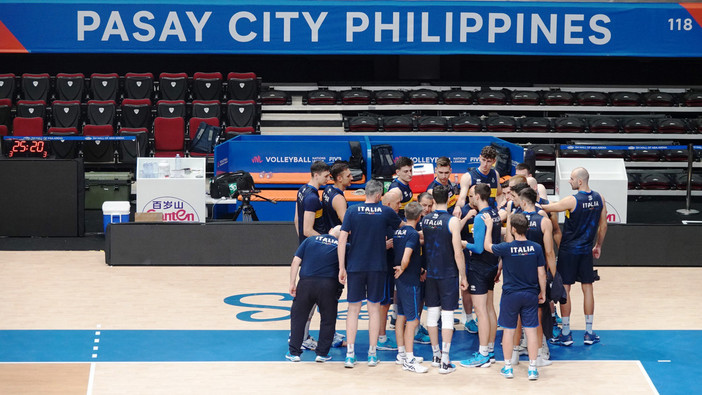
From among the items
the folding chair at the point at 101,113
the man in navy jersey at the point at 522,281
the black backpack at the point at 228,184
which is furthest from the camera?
the folding chair at the point at 101,113

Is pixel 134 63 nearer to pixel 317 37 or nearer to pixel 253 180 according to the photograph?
pixel 317 37

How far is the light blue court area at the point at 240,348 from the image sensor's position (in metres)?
8.15

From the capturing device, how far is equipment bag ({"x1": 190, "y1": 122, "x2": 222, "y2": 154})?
52.2 feet

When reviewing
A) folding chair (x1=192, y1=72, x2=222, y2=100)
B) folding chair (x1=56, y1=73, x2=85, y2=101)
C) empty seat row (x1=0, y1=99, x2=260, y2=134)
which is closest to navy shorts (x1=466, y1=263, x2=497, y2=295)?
empty seat row (x1=0, y1=99, x2=260, y2=134)

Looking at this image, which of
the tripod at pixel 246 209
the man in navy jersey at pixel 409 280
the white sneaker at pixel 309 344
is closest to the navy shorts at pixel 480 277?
the man in navy jersey at pixel 409 280

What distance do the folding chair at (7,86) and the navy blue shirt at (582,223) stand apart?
43.6ft

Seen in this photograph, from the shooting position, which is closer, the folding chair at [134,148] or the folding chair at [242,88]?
the folding chair at [134,148]

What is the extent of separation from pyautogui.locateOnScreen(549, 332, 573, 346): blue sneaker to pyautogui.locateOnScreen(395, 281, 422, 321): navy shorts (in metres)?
1.73

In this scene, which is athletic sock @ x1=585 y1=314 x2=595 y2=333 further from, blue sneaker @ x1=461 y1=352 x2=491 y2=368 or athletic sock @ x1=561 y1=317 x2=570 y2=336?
blue sneaker @ x1=461 y1=352 x2=491 y2=368

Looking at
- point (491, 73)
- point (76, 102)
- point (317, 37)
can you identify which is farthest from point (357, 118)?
point (76, 102)

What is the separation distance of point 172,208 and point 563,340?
637 cm

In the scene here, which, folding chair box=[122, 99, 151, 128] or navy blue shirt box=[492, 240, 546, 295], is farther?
folding chair box=[122, 99, 151, 128]

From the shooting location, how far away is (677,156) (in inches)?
709

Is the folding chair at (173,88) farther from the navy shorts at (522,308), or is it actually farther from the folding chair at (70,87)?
the navy shorts at (522,308)
